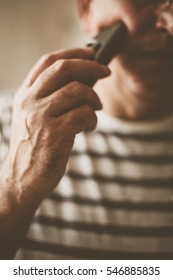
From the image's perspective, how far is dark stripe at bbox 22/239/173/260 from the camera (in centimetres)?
62

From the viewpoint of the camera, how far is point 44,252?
662 millimetres

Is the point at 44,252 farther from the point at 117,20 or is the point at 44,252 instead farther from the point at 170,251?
the point at 117,20

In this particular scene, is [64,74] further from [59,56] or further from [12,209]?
[12,209]

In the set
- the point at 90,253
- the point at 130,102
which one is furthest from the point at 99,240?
the point at 130,102

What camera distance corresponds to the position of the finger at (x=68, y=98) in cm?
48

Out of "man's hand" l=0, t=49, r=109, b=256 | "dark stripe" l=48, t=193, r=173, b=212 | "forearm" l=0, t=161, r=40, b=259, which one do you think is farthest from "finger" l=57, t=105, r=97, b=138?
"dark stripe" l=48, t=193, r=173, b=212

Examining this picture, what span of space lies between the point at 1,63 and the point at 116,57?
285 millimetres

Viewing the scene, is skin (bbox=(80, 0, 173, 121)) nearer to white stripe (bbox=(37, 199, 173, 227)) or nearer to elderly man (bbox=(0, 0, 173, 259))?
elderly man (bbox=(0, 0, 173, 259))

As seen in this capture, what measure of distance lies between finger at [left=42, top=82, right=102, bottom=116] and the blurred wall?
33 cm

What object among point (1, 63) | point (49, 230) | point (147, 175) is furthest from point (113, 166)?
point (1, 63)

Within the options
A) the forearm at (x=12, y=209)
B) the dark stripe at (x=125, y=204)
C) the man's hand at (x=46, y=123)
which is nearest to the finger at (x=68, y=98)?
the man's hand at (x=46, y=123)

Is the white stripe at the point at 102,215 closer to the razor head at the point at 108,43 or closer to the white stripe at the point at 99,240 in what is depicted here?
the white stripe at the point at 99,240

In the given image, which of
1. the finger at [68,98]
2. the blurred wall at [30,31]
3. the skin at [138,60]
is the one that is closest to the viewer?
the finger at [68,98]

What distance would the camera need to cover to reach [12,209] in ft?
1.77
